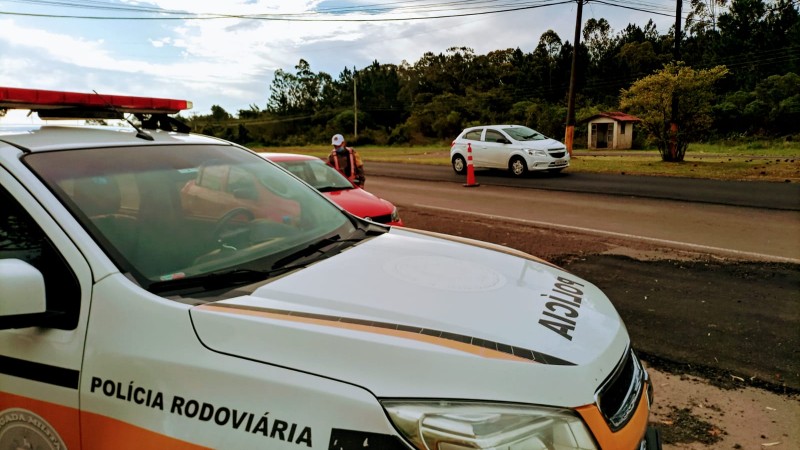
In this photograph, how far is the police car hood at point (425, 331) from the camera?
1.48 meters

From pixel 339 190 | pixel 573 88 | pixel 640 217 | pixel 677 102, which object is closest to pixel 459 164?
pixel 677 102

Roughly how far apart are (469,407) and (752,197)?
1328 cm

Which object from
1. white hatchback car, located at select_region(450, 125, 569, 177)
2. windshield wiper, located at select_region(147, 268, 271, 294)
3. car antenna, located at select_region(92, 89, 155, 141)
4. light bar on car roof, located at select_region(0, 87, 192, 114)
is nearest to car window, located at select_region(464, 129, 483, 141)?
white hatchback car, located at select_region(450, 125, 569, 177)

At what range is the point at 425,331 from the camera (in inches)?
64.3

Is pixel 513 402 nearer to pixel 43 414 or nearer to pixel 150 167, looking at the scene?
pixel 43 414

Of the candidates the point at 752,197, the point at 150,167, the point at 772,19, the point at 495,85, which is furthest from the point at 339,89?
the point at 150,167

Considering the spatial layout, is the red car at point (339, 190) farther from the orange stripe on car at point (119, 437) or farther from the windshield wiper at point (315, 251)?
the orange stripe on car at point (119, 437)

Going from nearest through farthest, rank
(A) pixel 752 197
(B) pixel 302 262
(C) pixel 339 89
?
(B) pixel 302 262 → (A) pixel 752 197 → (C) pixel 339 89

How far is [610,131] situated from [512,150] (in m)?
34.4

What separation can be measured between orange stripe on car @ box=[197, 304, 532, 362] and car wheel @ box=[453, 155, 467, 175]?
18496 mm

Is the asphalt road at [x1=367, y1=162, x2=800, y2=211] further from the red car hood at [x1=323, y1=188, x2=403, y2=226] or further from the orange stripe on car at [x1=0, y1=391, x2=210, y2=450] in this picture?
the orange stripe on car at [x1=0, y1=391, x2=210, y2=450]

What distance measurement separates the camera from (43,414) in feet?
5.60

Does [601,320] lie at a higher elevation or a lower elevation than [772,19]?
lower

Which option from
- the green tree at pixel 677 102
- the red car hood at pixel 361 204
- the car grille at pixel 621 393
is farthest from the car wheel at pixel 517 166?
the car grille at pixel 621 393
